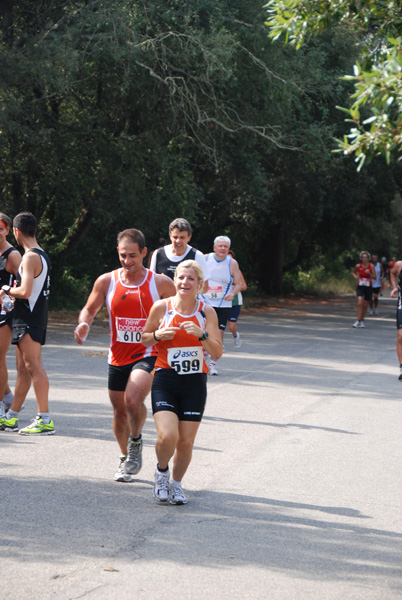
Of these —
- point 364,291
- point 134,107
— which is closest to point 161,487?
point 134,107

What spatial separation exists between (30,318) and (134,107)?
12.8 metres

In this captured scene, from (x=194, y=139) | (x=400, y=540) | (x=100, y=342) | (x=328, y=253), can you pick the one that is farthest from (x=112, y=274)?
(x=328, y=253)

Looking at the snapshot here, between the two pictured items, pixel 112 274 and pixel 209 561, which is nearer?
pixel 209 561

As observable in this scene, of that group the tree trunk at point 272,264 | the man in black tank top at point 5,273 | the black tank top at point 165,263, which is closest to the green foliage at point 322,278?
the tree trunk at point 272,264

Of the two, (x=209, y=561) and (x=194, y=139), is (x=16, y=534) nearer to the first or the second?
(x=209, y=561)

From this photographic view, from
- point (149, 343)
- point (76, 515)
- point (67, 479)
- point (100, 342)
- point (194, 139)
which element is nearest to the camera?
point (76, 515)

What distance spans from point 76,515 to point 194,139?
53.7 feet

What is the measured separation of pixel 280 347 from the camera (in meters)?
17.7

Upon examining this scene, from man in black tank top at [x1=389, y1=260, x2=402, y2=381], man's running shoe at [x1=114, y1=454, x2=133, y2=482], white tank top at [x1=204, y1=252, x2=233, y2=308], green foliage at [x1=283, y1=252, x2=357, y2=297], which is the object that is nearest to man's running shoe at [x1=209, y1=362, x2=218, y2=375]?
white tank top at [x1=204, y1=252, x2=233, y2=308]

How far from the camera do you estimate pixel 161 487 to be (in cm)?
610

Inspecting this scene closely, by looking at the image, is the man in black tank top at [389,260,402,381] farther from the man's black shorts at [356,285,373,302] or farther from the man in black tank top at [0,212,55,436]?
the man's black shorts at [356,285,373,302]

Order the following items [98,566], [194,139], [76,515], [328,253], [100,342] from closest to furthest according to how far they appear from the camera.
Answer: [98,566], [76,515], [100,342], [194,139], [328,253]

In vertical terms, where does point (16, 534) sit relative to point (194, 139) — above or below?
below

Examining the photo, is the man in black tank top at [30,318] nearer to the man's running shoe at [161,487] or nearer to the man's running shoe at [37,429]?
the man's running shoe at [37,429]
